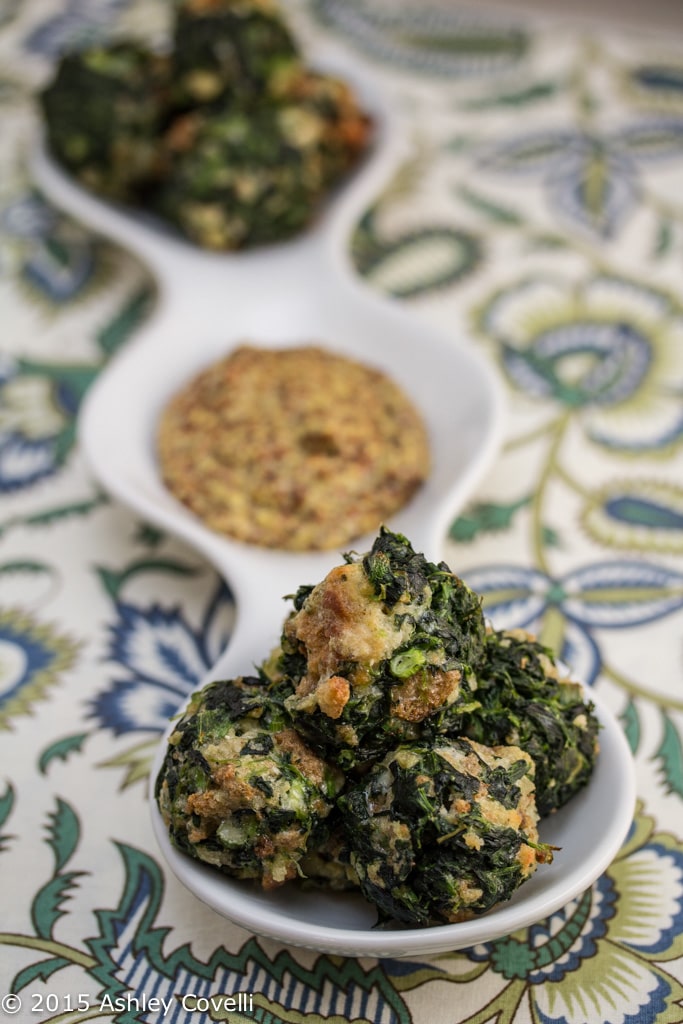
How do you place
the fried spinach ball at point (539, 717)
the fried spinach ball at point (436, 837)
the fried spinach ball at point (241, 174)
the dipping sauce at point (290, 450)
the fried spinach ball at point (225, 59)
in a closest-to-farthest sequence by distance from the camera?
1. the fried spinach ball at point (436, 837)
2. the fried spinach ball at point (539, 717)
3. the dipping sauce at point (290, 450)
4. the fried spinach ball at point (241, 174)
5. the fried spinach ball at point (225, 59)

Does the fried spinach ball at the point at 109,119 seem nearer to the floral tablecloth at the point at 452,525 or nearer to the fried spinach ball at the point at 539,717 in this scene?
the floral tablecloth at the point at 452,525

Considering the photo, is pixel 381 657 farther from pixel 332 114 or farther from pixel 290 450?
pixel 332 114

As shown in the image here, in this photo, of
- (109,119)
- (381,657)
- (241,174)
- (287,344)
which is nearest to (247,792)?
(381,657)

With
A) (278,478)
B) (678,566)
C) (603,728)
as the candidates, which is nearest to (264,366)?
(278,478)

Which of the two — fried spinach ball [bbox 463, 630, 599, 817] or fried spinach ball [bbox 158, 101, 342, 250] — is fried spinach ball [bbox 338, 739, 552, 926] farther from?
fried spinach ball [bbox 158, 101, 342, 250]

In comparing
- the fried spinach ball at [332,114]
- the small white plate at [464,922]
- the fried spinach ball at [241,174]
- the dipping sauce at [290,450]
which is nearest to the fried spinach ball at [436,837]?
the small white plate at [464,922]

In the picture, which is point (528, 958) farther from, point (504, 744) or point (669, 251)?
point (669, 251)

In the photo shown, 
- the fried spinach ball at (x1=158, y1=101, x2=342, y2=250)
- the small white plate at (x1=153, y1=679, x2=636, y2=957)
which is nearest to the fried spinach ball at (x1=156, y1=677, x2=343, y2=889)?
the small white plate at (x1=153, y1=679, x2=636, y2=957)
